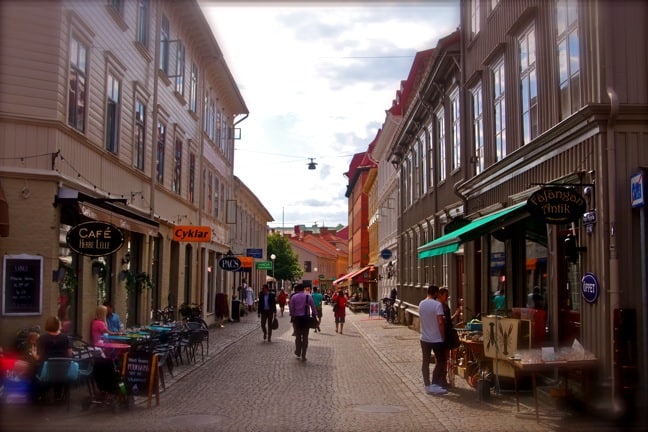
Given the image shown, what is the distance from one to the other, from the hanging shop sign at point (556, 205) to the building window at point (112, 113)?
957cm

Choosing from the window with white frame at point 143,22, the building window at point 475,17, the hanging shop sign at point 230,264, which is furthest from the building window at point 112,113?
the hanging shop sign at point 230,264

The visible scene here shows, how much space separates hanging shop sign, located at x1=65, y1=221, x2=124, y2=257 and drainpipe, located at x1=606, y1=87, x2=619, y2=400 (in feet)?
24.0

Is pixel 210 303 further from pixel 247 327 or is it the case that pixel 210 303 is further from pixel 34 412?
pixel 34 412

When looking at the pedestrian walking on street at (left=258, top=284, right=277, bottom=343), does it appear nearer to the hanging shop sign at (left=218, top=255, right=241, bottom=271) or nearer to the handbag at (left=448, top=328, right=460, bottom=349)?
the hanging shop sign at (left=218, top=255, right=241, bottom=271)

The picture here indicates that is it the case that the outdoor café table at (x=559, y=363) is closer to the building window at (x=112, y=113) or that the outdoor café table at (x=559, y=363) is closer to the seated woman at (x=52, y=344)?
the seated woman at (x=52, y=344)

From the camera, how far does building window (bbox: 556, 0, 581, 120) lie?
10117 mm

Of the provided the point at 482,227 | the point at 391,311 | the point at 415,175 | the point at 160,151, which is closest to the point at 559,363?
the point at 482,227

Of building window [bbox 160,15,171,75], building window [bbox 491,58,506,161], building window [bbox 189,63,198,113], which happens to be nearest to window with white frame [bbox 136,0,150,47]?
building window [bbox 160,15,171,75]

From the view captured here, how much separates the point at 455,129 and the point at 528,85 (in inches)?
270

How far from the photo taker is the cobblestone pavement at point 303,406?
Result: 28.2 feet

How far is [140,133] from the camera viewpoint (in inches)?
714

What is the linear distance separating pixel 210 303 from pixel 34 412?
21.5 m

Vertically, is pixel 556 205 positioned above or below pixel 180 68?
below

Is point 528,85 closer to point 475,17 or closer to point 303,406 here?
point 475,17
